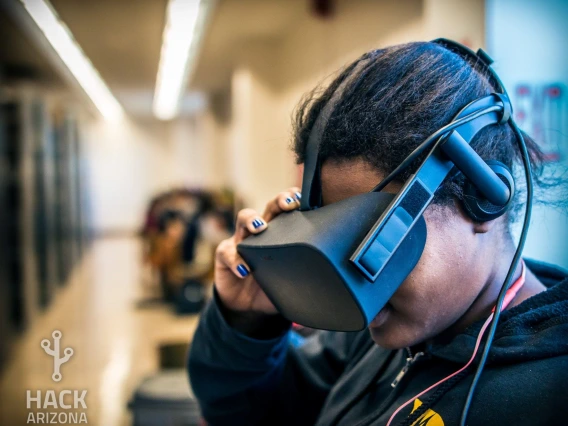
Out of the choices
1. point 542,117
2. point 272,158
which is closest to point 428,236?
point 542,117

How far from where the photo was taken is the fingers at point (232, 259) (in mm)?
870

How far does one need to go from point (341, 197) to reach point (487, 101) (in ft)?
0.71

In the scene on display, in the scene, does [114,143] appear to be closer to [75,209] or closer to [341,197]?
[75,209]

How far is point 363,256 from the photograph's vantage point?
1.75 ft

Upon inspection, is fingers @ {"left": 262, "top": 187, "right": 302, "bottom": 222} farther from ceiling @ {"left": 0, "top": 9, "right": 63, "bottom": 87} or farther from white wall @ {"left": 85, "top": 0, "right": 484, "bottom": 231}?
ceiling @ {"left": 0, "top": 9, "right": 63, "bottom": 87}

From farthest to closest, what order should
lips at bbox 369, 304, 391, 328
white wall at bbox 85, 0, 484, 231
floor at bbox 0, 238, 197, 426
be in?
white wall at bbox 85, 0, 484, 231 → floor at bbox 0, 238, 197, 426 → lips at bbox 369, 304, 391, 328

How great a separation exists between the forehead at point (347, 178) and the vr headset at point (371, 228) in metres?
0.01

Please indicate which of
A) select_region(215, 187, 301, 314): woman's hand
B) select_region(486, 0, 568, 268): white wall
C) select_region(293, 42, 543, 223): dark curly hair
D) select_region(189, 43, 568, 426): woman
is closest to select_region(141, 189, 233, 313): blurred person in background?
select_region(486, 0, 568, 268): white wall

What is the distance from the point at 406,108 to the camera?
0.62m

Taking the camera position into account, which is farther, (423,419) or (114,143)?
(114,143)

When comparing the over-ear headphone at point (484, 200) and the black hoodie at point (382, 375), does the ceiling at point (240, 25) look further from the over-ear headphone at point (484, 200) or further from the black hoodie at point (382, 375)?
the over-ear headphone at point (484, 200)

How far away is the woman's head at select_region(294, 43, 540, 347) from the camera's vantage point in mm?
613

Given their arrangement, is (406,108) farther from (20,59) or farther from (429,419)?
(20,59)

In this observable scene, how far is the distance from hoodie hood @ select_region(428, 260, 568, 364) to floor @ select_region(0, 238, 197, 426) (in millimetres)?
692
